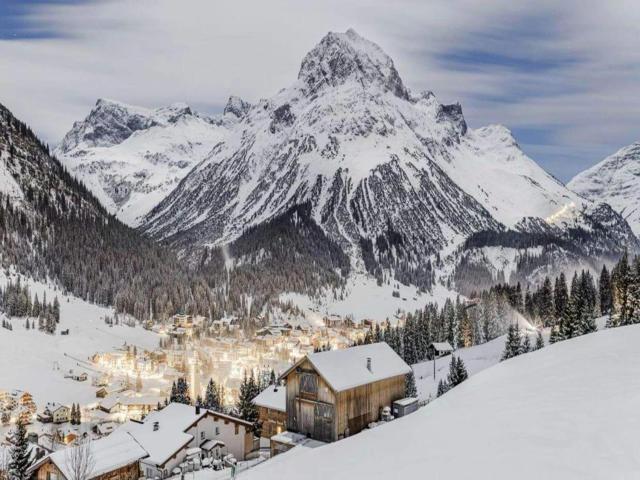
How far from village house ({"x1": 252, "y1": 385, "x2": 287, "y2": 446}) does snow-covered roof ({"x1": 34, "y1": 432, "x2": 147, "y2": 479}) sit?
14.3m

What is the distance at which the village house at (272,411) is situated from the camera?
190ft

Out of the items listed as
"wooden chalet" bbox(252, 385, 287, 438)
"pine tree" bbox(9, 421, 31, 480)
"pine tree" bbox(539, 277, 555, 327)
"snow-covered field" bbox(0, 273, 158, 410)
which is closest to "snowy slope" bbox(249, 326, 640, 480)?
"wooden chalet" bbox(252, 385, 287, 438)

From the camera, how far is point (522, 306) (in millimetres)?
142875

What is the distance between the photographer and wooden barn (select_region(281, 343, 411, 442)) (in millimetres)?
45250

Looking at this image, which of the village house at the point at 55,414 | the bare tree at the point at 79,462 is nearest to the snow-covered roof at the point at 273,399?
the bare tree at the point at 79,462

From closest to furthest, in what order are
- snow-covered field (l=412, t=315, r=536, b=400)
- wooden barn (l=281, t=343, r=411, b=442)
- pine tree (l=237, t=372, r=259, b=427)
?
wooden barn (l=281, t=343, r=411, b=442) < pine tree (l=237, t=372, r=259, b=427) < snow-covered field (l=412, t=315, r=536, b=400)

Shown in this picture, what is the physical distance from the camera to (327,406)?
45500 mm

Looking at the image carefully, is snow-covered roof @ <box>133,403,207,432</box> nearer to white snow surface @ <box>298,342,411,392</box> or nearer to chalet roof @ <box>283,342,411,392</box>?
chalet roof @ <box>283,342,411,392</box>

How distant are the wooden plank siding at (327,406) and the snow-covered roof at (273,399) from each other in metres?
9.65

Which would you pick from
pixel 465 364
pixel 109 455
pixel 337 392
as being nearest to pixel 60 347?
pixel 109 455

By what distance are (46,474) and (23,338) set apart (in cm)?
10484

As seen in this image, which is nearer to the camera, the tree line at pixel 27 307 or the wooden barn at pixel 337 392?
the wooden barn at pixel 337 392

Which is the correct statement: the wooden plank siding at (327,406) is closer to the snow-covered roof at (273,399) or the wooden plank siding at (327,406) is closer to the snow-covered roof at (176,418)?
the snow-covered roof at (273,399)

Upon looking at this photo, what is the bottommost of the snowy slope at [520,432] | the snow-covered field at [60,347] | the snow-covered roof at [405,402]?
the snow-covered field at [60,347]
